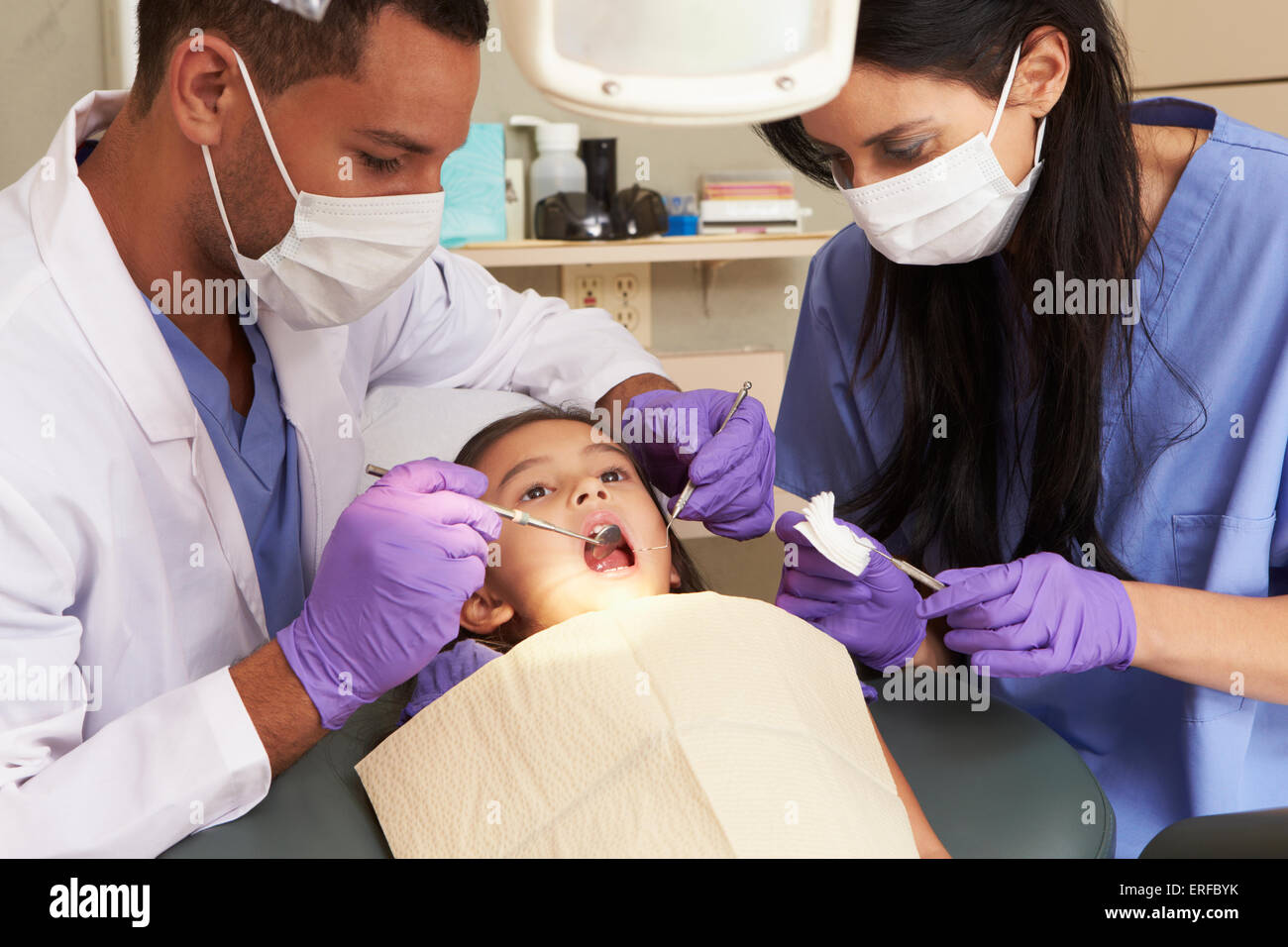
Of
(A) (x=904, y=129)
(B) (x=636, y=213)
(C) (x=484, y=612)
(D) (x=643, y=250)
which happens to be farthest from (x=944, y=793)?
(B) (x=636, y=213)

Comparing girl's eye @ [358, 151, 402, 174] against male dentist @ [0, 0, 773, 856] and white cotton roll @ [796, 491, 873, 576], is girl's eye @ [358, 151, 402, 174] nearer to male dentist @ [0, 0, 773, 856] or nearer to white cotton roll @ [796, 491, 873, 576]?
male dentist @ [0, 0, 773, 856]

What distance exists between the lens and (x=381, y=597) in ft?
3.78

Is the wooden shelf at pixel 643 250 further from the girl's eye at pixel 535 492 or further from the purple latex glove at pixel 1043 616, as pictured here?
the purple latex glove at pixel 1043 616

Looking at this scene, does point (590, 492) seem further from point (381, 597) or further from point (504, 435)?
point (381, 597)

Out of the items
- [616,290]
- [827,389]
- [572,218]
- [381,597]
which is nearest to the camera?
[381,597]

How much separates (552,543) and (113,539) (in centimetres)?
52

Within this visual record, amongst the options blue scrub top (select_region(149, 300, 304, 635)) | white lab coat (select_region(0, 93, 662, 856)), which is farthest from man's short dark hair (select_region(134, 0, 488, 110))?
blue scrub top (select_region(149, 300, 304, 635))

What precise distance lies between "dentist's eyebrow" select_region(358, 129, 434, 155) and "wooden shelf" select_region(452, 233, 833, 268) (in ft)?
5.25

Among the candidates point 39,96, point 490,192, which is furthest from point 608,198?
point 39,96

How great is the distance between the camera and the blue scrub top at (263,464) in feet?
4.82

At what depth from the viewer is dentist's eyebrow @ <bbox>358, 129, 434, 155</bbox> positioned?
1241 millimetres

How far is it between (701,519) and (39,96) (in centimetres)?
185

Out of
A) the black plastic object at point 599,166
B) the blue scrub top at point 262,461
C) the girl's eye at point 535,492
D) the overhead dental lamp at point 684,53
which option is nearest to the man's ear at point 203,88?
the blue scrub top at point 262,461

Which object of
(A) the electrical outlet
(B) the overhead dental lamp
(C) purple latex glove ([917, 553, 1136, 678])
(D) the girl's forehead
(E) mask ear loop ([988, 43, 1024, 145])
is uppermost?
(E) mask ear loop ([988, 43, 1024, 145])
